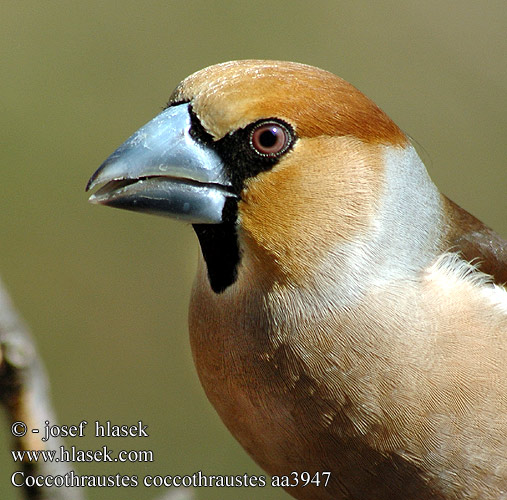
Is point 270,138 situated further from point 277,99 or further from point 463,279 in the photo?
point 463,279

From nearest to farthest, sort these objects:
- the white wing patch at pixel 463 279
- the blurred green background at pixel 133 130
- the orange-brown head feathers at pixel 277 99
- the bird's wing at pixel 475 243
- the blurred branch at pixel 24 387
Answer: the blurred branch at pixel 24 387, the orange-brown head feathers at pixel 277 99, the white wing patch at pixel 463 279, the bird's wing at pixel 475 243, the blurred green background at pixel 133 130

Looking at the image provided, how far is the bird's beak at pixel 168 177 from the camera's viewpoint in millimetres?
1770

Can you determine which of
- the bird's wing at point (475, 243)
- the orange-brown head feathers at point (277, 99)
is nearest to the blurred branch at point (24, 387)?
the orange-brown head feathers at point (277, 99)

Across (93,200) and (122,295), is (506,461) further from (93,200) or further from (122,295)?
(122,295)

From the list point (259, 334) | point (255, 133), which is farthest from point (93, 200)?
point (259, 334)

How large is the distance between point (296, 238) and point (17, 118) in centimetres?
333

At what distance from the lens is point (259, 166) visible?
181 cm

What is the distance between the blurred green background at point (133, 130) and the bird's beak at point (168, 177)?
253cm

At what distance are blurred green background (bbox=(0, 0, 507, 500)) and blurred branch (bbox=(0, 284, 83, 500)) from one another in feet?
8.05

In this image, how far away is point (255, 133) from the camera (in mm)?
1766

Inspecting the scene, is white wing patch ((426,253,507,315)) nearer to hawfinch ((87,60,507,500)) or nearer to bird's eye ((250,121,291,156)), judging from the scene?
hawfinch ((87,60,507,500))

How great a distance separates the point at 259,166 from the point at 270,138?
71 millimetres

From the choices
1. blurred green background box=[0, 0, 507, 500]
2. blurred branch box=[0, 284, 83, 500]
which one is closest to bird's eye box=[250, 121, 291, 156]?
blurred branch box=[0, 284, 83, 500]

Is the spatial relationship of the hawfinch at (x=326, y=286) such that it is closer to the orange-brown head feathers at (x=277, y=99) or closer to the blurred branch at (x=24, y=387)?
the orange-brown head feathers at (x=277, y=99)
